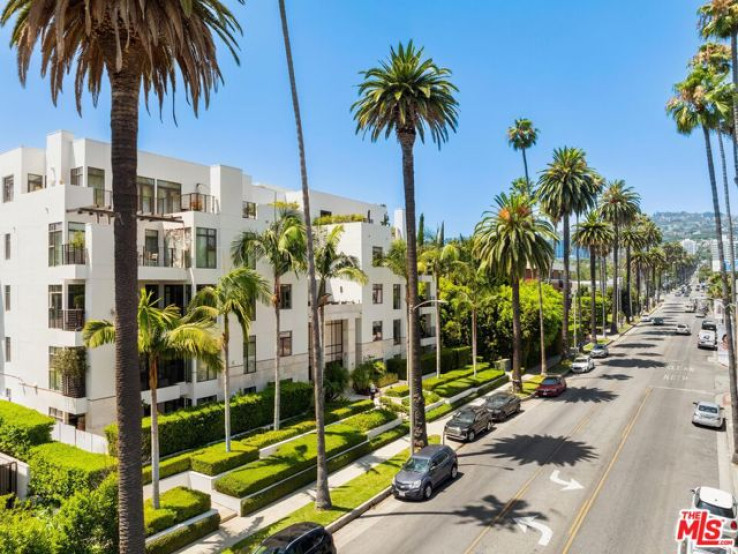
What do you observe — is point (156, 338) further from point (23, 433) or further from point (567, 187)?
point (567, 187)

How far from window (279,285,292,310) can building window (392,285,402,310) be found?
14000 millimetres

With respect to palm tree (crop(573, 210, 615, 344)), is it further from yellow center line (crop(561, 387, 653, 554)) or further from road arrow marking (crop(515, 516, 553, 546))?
road arrow marking (crop(515, 516, 553, 546))

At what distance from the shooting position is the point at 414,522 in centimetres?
1988

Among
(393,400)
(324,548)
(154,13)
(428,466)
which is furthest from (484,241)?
(154,13)

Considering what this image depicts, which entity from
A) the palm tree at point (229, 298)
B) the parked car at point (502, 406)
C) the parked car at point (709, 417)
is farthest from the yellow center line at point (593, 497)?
the palm tree at point (229, 298)

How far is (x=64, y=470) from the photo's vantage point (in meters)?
20.2

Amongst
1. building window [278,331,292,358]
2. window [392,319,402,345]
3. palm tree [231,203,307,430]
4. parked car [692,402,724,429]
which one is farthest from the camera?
window [392,319,402,345]

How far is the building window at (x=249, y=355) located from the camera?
31.8 metres

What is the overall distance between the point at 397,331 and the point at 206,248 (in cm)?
2265

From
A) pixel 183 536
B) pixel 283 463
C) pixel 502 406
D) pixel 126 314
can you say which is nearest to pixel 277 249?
pixel 283 463

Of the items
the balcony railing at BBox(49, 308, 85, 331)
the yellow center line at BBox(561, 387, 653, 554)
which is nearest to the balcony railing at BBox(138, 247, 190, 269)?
the balcony railing at BBox(49, 308, 85, 331)

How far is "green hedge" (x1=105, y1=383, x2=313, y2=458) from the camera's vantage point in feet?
81.8

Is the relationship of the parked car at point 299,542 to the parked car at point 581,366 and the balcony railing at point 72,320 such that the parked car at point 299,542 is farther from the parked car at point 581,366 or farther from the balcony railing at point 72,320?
the parked car at point 581,366

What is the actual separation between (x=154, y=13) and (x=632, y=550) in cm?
2287
